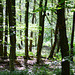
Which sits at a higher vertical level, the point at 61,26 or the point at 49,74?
the point at 61,26

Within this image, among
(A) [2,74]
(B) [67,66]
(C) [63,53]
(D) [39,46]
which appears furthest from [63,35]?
(D) [39,46]

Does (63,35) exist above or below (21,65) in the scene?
above

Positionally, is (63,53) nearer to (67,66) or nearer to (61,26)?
(67,66)

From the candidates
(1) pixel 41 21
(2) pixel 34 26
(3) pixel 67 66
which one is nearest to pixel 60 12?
(3) pixel 67 66

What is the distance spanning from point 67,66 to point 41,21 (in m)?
6.69

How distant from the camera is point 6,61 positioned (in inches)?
425

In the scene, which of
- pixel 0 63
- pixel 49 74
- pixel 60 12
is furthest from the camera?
pixel 0 63

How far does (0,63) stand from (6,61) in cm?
52

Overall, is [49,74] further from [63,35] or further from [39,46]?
[39,46]

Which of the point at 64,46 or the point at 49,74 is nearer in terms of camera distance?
the point at 64,46

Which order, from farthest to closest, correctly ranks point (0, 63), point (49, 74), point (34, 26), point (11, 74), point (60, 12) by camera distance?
point (34, 26), point (0, 63), point (49, 74), point (11, 74), point (60, 12)

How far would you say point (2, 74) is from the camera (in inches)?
229

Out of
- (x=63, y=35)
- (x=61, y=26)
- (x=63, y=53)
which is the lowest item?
(x=63, y=53)

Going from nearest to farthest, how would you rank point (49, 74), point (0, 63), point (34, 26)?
point (49, 74), point (0, 63), point (34, 26)
